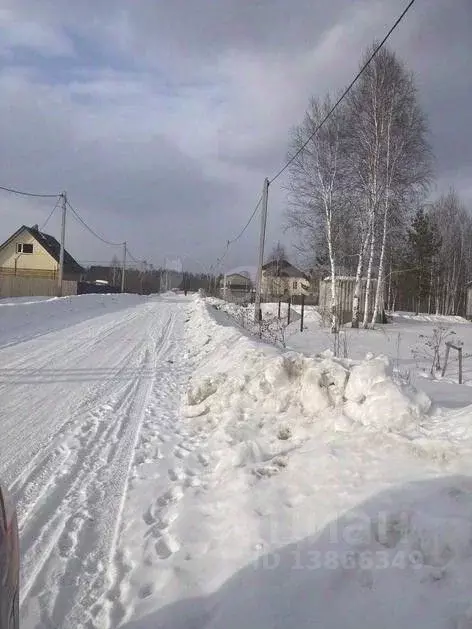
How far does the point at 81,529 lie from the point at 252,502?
1248mm

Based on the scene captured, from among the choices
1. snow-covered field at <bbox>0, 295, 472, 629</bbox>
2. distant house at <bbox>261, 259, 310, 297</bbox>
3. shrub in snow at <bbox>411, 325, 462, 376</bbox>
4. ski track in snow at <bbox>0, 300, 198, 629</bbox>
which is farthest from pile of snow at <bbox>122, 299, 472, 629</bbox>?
distant house at <bbox>261, 259, 310, 297</bbox>

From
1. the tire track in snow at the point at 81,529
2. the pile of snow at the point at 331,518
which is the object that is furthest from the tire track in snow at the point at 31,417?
the pile of snow at the point at 331,518

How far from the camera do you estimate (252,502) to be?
3.93m

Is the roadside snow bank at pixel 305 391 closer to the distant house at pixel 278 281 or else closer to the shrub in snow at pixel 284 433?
the shrub in snow at pixel 284 433

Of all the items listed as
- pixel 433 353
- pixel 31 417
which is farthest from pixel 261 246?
pixel 31 417

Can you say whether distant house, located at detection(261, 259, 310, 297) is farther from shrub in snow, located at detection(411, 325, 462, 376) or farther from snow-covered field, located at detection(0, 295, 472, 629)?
snow-covered field, located at detection(0, 295, 472, 629)

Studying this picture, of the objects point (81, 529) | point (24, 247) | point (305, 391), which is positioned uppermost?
point (24, 247)

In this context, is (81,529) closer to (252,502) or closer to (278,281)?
(252,502)

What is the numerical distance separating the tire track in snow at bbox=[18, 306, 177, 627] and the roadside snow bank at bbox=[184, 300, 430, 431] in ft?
4.28

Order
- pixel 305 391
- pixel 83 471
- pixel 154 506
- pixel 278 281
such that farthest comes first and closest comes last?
pixel 278 281, pixel 305 391, pixel 83 471, pixel 154 506

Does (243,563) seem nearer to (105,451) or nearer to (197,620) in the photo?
(197,620)

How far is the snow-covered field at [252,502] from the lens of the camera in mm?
2703

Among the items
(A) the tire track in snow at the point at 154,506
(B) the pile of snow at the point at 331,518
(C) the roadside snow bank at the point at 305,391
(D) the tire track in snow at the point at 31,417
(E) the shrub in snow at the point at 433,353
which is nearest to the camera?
(B) the pile of snow at the point at 331,518

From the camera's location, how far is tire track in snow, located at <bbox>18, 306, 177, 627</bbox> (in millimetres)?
2909
